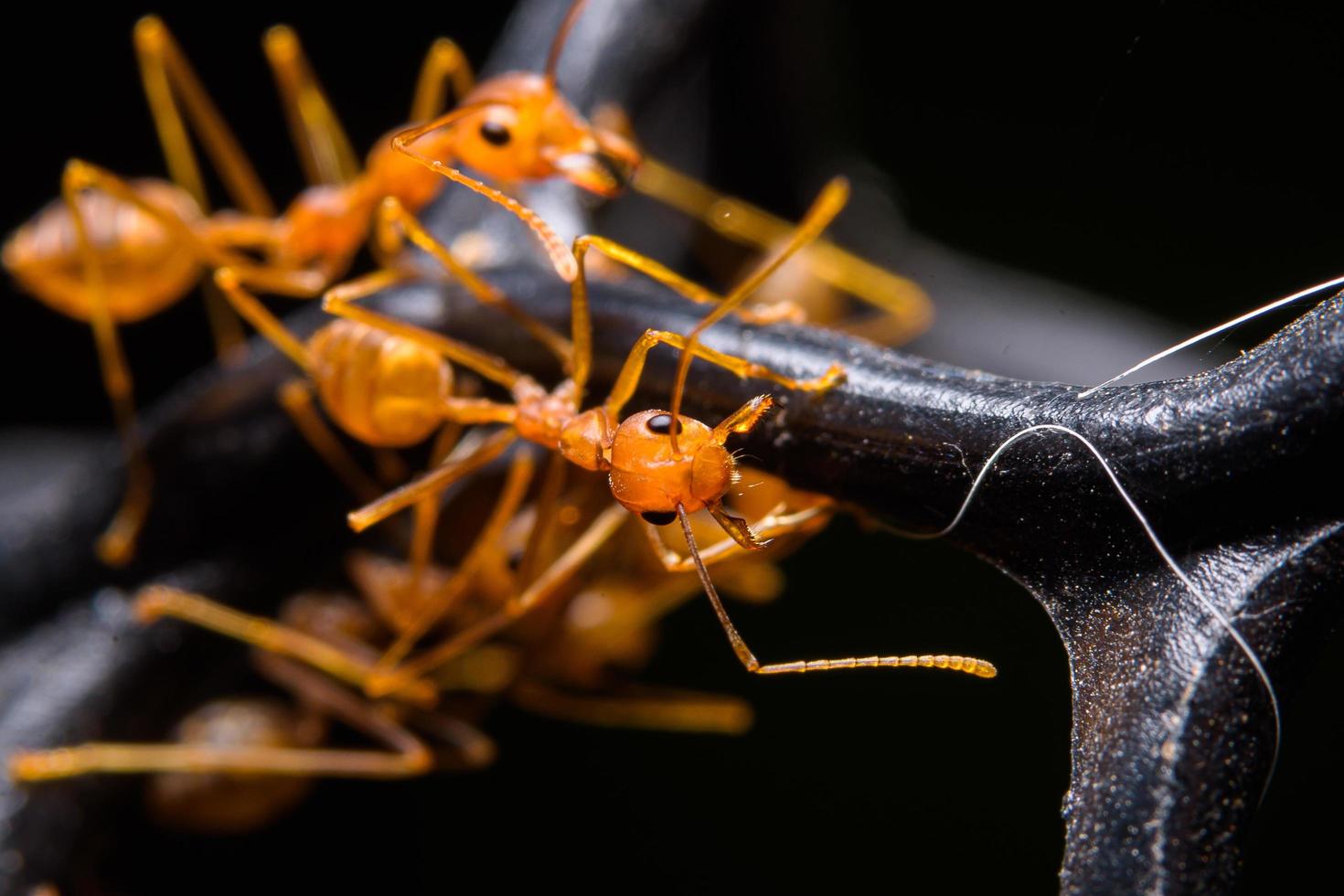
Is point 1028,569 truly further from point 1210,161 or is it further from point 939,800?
point 939,800

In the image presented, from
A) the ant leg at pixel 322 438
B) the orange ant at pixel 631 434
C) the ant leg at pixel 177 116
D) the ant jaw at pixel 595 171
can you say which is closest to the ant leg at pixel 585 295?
the orange ant at pixel 631 434

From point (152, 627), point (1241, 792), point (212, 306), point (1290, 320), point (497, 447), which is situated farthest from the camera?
point (212, 306)

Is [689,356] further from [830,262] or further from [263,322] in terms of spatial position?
[830,262]

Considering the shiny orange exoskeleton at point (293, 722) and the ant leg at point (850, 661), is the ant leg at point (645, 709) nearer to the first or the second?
the shiny orange exoskeleton at point (293, 722)

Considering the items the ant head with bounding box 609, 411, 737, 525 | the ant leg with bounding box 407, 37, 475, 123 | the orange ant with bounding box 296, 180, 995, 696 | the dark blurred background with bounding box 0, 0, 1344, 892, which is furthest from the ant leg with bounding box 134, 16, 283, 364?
the ant head with bounding box 609, 411, 737, 525

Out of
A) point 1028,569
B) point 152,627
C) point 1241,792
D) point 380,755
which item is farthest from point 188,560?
point 1241,792
